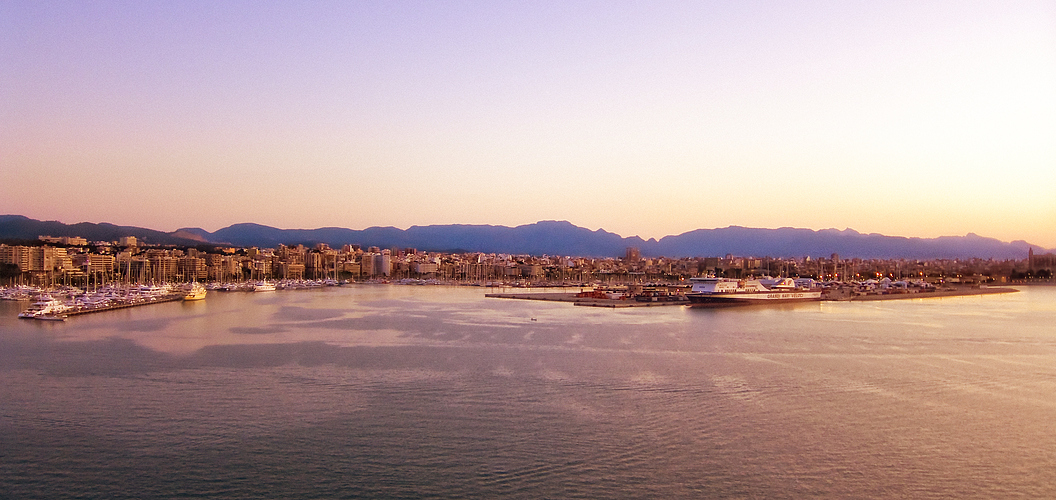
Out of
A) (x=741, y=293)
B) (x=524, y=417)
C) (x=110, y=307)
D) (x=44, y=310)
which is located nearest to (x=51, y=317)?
(x=44, y=310)

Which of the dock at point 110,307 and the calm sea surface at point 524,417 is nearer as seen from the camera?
the calm sea surface at point 524,417

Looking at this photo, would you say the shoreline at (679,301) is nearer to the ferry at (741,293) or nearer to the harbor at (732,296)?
the harbor at (732,296)

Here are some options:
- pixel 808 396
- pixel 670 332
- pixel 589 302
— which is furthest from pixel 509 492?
pixel 589 302

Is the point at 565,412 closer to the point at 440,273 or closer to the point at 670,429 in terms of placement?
the point at 670,429

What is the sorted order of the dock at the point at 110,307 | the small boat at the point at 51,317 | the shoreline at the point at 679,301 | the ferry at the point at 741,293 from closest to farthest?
the small boat at the point at 51,317 < the dock at the point at 110,307 < the shoreline at the point at 679,301 < the ferry at the point at 741,293

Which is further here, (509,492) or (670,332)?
(670,332)

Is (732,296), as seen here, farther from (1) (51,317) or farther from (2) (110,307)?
(1) (51,317)

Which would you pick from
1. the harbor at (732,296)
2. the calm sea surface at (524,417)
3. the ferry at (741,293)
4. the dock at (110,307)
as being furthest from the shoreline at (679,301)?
the dock at (110,307)

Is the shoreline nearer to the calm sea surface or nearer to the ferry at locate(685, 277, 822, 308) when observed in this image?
the ferry at locate(685, 277, 822, 308)
